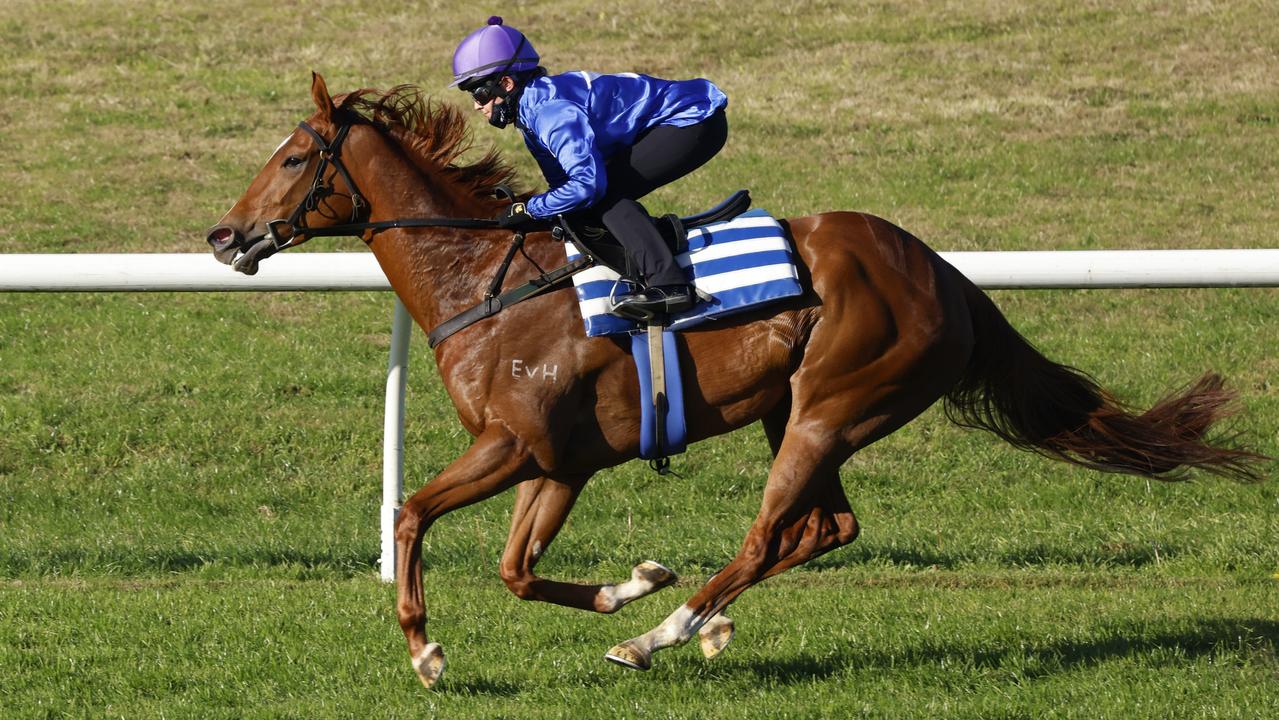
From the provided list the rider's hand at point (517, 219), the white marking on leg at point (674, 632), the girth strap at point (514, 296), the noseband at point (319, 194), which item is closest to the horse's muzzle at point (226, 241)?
the noseband at point (319, 194)

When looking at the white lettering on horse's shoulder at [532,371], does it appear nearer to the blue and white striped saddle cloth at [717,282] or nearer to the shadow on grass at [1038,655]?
the blue and white striped saddle cloth at [717,282]

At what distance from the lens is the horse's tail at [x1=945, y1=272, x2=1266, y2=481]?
18.6ft

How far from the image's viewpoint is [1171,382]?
30.8 ft

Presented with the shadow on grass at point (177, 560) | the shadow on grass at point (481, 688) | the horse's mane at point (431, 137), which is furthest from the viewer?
the shadow on grass at point (177, 560)

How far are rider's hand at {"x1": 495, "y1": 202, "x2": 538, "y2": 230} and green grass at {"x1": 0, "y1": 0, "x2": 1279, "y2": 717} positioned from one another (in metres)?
1.44

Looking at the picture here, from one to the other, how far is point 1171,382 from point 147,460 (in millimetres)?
5795

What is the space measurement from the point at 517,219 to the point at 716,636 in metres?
1.51

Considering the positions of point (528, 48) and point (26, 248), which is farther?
point (26, 248)

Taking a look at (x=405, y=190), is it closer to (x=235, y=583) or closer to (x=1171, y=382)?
(x=235, y=583)

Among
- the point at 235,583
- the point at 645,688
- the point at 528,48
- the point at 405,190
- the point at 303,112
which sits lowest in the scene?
the point at 303,112

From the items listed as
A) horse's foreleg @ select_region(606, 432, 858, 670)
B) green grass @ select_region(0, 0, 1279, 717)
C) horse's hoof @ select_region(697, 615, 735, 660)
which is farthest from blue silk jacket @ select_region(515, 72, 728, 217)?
green grass @ select_region(0, 0, 1279, 717)

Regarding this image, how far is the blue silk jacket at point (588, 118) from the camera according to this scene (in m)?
4.95

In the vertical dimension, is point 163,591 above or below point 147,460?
above

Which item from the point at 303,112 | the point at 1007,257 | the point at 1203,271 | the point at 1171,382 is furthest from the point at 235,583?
the point at 303,112
